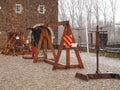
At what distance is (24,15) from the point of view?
3250cm

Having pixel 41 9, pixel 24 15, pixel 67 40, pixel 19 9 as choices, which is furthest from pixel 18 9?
pixel 67 40

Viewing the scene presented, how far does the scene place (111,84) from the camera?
9281 mm

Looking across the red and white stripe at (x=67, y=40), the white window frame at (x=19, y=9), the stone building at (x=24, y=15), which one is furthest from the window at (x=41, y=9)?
the red and white stripe at (x=67, y=40)

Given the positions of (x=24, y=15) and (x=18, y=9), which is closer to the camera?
(x=18, y=9)

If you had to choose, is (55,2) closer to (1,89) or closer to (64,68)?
(64,68)

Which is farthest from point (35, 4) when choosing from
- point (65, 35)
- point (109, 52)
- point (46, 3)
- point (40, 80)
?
point (40, 80)

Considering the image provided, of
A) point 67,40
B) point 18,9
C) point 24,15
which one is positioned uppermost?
point 18,9

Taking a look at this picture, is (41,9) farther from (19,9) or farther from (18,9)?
(18,9)

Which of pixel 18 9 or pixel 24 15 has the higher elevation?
pixel 18 9

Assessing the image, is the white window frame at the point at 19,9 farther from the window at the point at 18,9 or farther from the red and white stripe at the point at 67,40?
the red and white stripe at the point at 67,40

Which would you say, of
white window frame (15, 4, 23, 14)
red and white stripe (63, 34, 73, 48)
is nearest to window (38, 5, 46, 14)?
white window frame (15, 4, 23, 14)

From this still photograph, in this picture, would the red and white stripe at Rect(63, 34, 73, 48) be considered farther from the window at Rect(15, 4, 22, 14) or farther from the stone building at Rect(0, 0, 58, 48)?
the window at Rect(15, 4, 22, 14)

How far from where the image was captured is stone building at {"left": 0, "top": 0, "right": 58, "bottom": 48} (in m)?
31.6

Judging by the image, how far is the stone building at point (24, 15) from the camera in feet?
104
